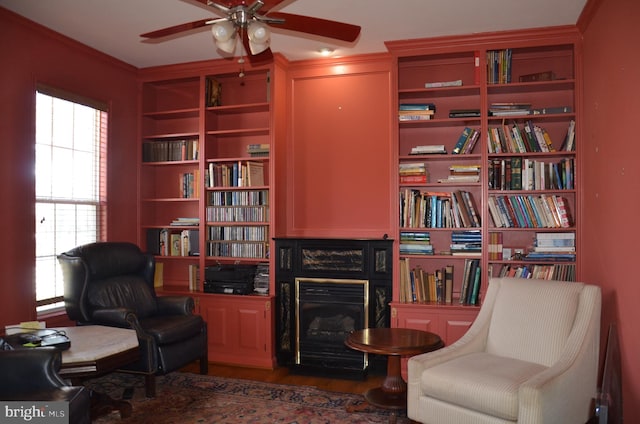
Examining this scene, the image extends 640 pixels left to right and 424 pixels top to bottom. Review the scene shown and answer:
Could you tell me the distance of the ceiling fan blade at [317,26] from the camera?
93.3 inches

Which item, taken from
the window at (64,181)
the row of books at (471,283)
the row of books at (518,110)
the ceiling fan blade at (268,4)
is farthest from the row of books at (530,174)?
the window at (64,181)

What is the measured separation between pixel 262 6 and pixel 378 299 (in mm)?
2654

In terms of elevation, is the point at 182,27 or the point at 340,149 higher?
the point at 182,27

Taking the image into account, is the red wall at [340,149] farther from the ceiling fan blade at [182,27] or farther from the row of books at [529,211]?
the ceiling fan blade at [182,27]

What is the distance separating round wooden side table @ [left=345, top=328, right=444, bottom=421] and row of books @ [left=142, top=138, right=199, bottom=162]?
2.53m

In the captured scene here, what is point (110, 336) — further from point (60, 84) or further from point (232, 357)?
point (60, 84)

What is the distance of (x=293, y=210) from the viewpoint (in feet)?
15.6

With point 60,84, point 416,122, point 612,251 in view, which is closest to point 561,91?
point 416,122

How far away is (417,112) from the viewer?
164 inches

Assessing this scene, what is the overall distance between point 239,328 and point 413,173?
6.78ft

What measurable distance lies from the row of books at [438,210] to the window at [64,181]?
2.74 metres

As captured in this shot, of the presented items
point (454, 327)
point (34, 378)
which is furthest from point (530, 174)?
point (34, 378)

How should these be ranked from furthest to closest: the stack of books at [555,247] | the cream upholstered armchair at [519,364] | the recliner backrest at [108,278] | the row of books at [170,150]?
1. the row of books at [170,150]
2. the stack of books at [555,247]
3. the recliner backrest at [108,278]
4. the cream upholstered armchair at [519,364]

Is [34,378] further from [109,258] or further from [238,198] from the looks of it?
[238,198]
